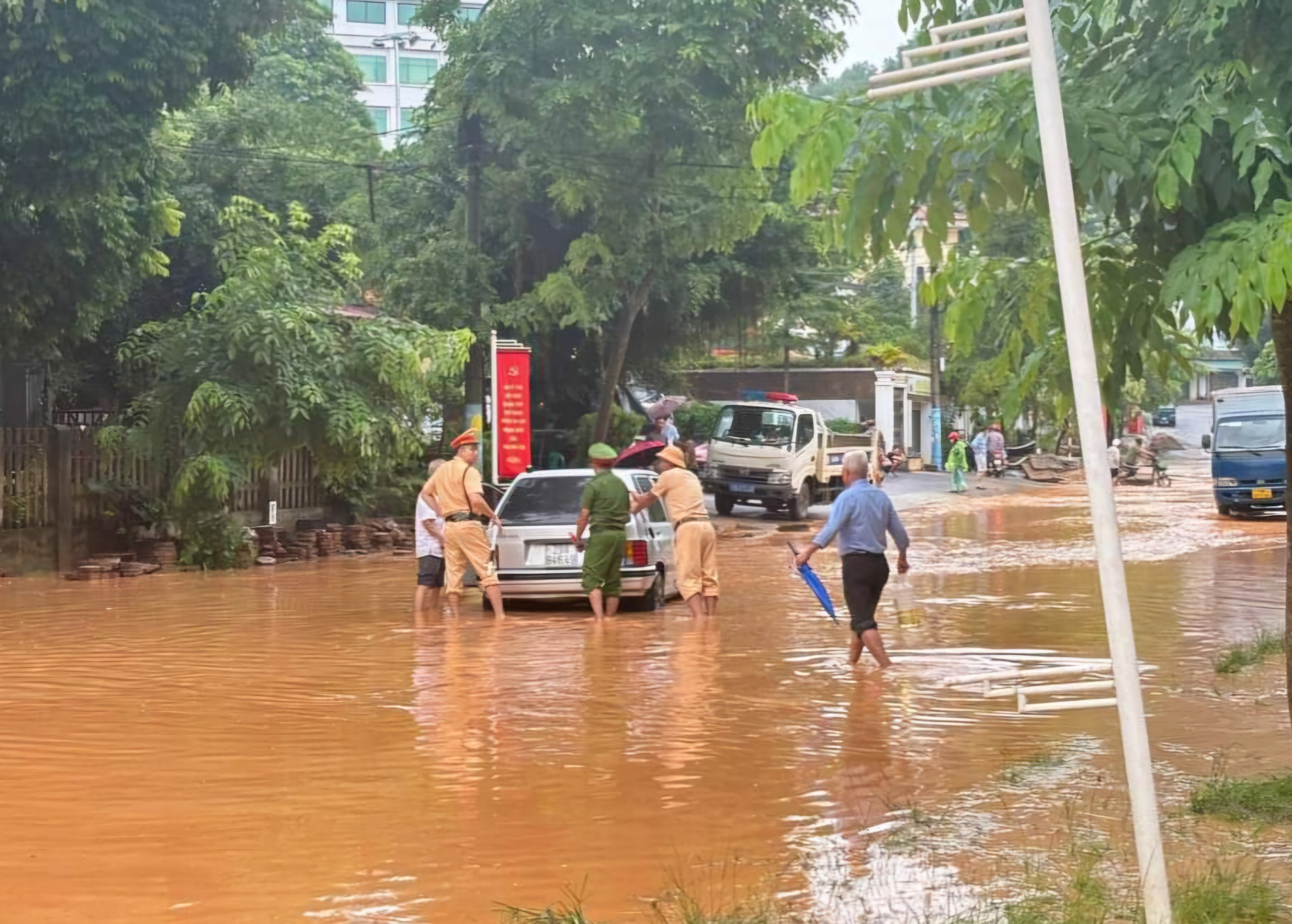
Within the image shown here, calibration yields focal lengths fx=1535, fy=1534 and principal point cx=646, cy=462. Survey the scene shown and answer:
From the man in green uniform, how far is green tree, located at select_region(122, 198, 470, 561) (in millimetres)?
6048

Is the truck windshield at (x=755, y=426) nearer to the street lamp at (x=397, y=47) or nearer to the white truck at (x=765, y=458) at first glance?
the white truck at (x=765, y=458)

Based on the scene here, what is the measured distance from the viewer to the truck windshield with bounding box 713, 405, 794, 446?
30.6 m

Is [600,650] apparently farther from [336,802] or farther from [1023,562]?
[1023,562]

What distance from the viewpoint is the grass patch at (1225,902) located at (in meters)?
5.07

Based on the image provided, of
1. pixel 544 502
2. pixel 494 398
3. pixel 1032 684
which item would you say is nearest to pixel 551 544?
pixel 544 502

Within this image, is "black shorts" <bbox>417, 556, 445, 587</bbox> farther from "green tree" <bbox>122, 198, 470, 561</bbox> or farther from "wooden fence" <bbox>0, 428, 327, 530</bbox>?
"wooden fence" <bbox>0, 428, 327, 530</bbox>

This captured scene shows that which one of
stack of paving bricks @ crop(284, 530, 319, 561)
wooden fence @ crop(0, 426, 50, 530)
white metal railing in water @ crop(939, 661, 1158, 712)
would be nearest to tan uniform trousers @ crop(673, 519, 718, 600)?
white metal railing in water @ crop(939, 661, 1158, 712)

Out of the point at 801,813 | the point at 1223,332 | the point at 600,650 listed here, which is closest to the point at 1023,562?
the point at 600,650

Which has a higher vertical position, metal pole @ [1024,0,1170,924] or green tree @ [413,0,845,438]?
green tree @ [413,0,845,438]

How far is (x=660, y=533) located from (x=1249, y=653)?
238 inches

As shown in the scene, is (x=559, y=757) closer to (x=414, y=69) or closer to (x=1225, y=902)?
(x=1225, y=902)

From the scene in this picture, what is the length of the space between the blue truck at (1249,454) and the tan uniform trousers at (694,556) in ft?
54.4

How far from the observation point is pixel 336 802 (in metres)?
7.29

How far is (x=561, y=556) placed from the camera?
14.9 m
